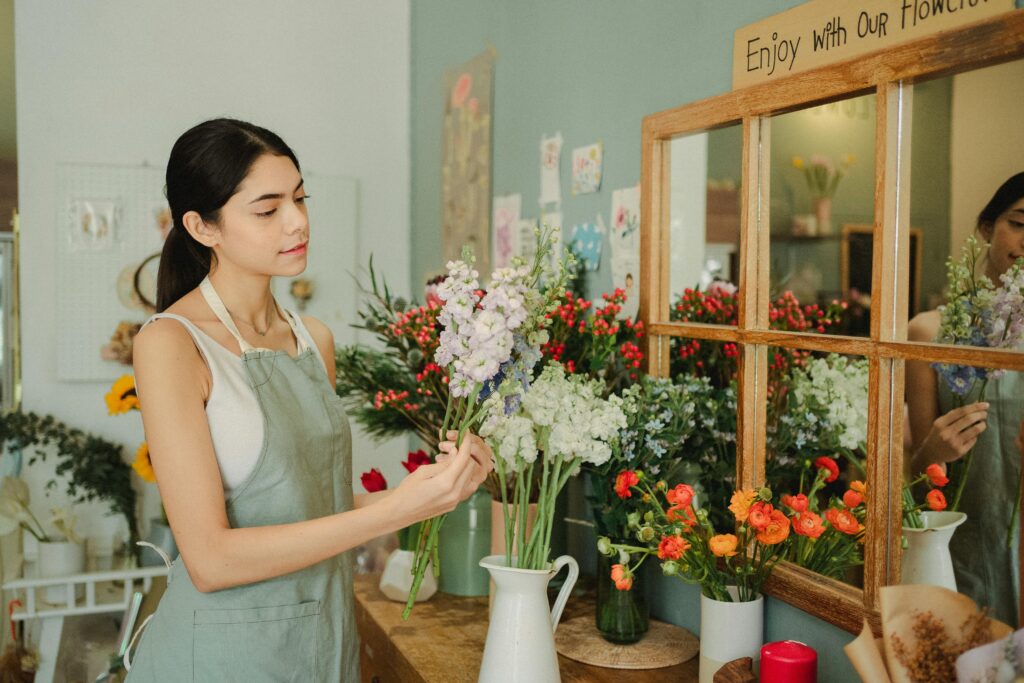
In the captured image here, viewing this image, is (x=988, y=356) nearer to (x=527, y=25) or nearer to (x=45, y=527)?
(x=527, y=25)

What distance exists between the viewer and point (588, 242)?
6.84 feet

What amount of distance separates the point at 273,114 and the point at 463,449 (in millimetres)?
2481

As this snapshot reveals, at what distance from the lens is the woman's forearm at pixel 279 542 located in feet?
4.09

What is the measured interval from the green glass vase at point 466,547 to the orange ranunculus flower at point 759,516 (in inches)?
31.6

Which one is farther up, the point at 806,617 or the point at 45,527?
the point at 806,617

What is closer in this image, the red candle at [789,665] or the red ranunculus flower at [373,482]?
the red candle at [789,665]

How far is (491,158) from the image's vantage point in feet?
8.78

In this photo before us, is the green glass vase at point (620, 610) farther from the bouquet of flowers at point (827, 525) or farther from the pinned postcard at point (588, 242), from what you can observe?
→ the pinned postcard at point (588, 242)

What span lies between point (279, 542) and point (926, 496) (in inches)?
33.5

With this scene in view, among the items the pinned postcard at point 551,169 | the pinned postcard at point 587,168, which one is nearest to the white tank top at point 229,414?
the pinned postcard at point 587,168

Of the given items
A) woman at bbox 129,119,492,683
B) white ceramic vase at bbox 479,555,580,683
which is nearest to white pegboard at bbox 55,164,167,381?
woman at bbox 129,119,492,683

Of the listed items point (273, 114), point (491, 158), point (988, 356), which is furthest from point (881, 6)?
point (273, 114)

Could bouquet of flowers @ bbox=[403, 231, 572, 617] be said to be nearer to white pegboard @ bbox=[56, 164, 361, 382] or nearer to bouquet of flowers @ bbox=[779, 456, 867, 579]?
bouquet of flowers @ bbox=[779, 456, 867, 579]

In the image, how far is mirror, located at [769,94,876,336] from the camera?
1.29m
